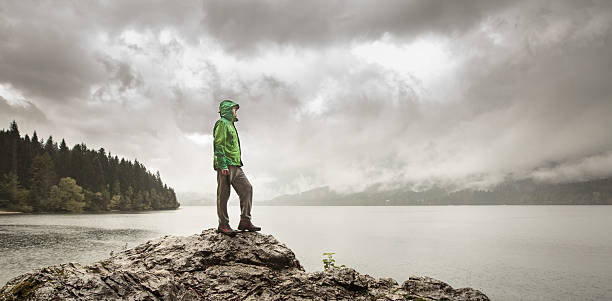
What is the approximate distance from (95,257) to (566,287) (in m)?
39.6

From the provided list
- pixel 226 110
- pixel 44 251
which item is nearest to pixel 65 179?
pixel 44 251

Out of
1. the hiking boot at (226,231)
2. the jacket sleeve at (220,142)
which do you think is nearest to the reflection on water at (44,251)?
the hiking boot at (226,231)

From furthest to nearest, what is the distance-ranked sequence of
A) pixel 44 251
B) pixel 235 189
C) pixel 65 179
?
pixel 65 179, pixel 44 251, pixel 235 189

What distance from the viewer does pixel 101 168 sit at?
11962 centimetres

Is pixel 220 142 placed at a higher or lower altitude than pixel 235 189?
higher

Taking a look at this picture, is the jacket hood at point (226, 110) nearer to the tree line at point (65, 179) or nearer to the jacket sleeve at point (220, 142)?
the jacket sleeve at point (220, 142)

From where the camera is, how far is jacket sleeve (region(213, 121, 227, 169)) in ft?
30.7

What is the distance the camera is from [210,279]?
7.47 metres

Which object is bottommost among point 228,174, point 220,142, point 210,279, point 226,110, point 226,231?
point 210,279

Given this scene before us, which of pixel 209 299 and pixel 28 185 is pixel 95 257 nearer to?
pixel 209 299

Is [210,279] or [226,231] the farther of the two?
[226,231]

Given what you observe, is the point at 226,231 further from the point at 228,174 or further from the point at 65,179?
the point at 65,179

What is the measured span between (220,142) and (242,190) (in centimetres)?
167

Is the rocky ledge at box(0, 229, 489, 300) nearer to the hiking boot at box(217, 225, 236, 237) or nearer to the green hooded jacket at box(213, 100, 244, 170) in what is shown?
the hiking boot at box(217, 225, 236, 237)
